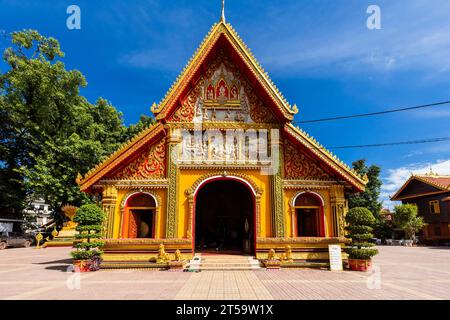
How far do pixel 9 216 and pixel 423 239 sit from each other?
4852cm

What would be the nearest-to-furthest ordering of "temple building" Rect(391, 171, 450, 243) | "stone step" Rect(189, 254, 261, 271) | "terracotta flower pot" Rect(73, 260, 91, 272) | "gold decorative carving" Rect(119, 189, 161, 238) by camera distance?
"terracotta flower pot" Rect(73, 260, 91, 272) < "stone step" Rect(189, 254, 261, 271) < "gold decorative carving" Rect(119, 189, 161, 238) < "temple building" Rect(391, 171, 450, 243)

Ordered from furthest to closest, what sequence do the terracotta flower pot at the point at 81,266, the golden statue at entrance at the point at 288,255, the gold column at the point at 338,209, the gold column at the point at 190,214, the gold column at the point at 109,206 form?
1. the gold column at the point at 338,209
2. the gold column at the point at 109,206
3. the gold column at the point at 190,214
4. the golden statue at entrance at the point at 288,255
5. the terracotta flower pot at the point at 81,266

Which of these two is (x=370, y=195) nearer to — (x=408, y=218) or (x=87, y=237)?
(x=408, y=218)

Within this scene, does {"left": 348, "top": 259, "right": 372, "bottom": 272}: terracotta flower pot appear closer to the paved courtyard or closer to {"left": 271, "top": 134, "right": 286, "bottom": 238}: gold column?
the paved courtyard

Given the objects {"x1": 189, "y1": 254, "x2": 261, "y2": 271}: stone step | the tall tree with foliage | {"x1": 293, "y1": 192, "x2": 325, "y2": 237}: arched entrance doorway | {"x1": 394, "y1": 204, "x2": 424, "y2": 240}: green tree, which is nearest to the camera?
{"x1": 189, "y1": 254, "x2": 261, "y2": 271}: stone step

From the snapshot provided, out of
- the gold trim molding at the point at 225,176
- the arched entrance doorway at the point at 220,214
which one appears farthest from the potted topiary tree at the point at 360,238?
the arched entrance doorway at the point at 220,214

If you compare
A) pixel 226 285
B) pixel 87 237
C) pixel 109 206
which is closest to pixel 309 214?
pixel 226 285

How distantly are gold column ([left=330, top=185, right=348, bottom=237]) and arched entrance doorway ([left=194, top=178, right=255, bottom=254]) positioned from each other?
5424 millimetres

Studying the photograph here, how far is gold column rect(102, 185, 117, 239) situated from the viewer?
12.5 metres

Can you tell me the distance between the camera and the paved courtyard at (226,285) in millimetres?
7383

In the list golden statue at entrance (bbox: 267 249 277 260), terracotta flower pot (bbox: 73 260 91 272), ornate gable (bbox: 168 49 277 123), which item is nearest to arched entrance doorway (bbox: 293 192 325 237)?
golden statue at entrance (bbox: 267 249 277 260)

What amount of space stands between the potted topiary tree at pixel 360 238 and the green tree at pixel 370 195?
85.6 ft

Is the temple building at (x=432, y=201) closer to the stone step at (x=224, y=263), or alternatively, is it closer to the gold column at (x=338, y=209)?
the gold column at (x=338, y=209)

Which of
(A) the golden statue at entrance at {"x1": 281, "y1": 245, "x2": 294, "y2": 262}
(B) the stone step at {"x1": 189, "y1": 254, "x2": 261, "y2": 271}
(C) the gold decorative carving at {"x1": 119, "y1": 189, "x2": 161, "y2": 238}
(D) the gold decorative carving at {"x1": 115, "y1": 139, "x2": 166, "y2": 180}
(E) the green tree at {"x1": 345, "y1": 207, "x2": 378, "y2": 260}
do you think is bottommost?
(B) the stone step at {"x1": 189, "y1": 254, "x2": 261, "y2": 271}
